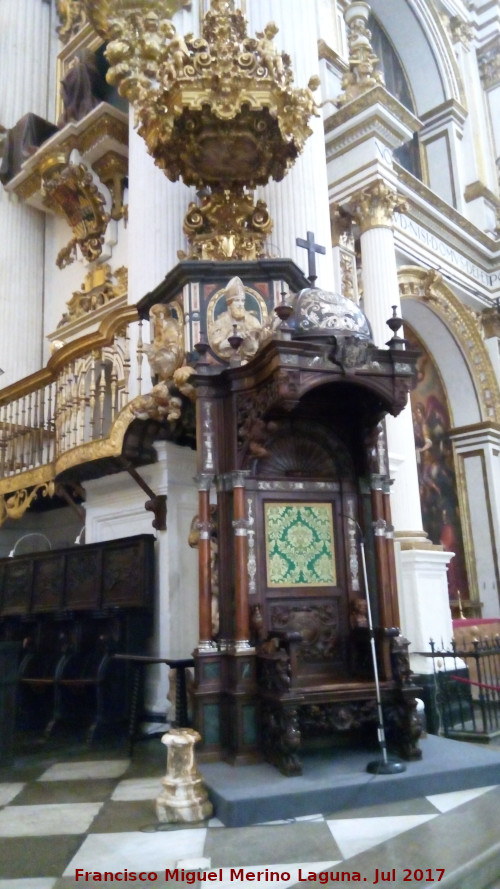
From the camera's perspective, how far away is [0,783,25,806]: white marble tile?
12.6 feet

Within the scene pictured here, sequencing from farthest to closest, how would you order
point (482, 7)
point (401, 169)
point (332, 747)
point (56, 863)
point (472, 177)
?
1. point (482, 7)
2. point (472, 177)
3. point (401, 169)
4. point (332, 747)
5. point (56, 863)

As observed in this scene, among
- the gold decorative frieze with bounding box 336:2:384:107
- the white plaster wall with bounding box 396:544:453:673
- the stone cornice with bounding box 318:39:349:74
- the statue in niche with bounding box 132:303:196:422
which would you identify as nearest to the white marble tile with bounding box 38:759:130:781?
the statue in niche with bounding box 132:303:196:422

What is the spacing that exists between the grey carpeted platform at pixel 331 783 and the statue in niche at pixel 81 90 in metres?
7.76

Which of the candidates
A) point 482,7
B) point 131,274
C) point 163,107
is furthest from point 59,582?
point 482,7

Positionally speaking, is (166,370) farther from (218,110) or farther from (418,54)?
(418,54)

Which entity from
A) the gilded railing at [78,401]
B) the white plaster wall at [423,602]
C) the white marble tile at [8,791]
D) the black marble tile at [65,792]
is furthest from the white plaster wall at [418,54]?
the white marble tile at [8,791]

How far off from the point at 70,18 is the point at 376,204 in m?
5.80

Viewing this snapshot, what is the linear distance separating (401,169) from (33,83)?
5719 millimetres

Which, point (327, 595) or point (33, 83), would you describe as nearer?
point (327, 595)

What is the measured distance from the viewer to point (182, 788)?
339 cm

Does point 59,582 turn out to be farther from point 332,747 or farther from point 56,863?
point 56,863

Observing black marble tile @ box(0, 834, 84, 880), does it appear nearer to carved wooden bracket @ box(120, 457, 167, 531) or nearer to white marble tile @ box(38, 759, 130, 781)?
white marble tile @ box(38, 759, 130, 781)

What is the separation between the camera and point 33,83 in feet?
34.6

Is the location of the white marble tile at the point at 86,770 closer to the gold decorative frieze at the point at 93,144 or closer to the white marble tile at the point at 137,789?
the white marble tile at the point at 137,789
